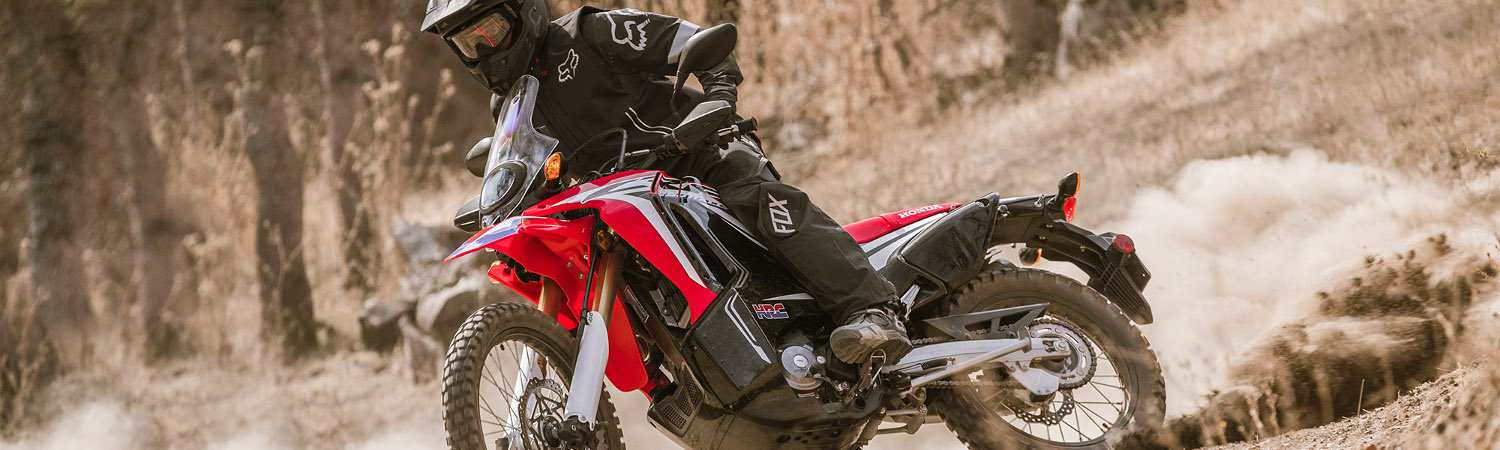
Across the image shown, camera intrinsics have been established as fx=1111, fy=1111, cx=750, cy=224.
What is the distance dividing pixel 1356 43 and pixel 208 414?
7.98 m

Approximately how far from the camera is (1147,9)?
8.17 meters

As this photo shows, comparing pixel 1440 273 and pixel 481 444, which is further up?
pixel 1440 273

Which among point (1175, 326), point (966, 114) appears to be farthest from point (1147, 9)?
point (1175, 326)

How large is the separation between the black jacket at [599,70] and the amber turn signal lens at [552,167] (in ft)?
1.53

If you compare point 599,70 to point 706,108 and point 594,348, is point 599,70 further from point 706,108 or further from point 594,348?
point 594,348

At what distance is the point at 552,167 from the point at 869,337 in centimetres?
103

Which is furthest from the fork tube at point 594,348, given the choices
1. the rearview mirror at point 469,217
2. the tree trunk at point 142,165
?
the tree trunk at point 142,165

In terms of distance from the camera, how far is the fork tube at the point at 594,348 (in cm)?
294

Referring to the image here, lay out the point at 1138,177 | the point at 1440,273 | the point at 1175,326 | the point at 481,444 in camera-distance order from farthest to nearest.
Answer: the point at 1138,177 → the point at 1175,326 → the point at 1440,273 → the point at 481,444

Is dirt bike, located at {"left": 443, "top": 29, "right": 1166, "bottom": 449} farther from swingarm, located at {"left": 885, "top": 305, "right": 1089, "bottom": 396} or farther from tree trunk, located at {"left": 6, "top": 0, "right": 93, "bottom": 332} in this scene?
tree trunk, located at {"left": 6, "top": 0, "right": 93, "bottom": 332}

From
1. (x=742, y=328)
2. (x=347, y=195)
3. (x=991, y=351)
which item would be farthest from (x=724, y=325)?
(x=347, y=195)

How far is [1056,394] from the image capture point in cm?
384

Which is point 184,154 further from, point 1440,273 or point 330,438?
point 1440,273

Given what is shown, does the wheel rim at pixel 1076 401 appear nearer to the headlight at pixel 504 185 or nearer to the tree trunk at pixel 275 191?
the headlight at pixel 504 185
